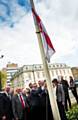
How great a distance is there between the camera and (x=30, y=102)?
1145 cm

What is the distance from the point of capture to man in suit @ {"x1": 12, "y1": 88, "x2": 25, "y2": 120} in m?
11.2

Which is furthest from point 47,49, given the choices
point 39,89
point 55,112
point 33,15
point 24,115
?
point 24,115

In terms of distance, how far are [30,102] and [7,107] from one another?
3.49 feet

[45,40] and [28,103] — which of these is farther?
[28,103]

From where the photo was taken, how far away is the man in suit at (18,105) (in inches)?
441

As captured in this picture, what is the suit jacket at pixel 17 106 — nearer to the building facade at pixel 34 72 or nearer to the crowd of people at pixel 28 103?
the crowd of people at pixel 28 103

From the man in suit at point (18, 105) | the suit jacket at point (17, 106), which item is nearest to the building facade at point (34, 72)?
the man in suit at point (18, 105)

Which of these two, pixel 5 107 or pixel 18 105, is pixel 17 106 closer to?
pixel 18 105

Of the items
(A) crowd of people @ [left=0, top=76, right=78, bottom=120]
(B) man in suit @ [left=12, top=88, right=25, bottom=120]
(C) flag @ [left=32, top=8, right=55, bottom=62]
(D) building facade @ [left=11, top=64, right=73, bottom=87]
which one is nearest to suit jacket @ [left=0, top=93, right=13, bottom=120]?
(A) crowd of people @ [left=0, top=76, right=78, bottom=120]

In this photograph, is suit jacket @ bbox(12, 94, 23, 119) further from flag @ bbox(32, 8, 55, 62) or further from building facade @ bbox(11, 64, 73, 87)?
building facade @ bbox(11, 64, 73, 87)

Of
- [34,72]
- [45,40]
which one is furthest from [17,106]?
[34,72]

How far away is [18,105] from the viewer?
1138cm

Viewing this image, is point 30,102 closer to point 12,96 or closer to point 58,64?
point 12,96

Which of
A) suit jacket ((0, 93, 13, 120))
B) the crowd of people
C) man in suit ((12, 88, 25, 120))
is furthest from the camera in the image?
man in suit ((12, 88, 25, 120))
